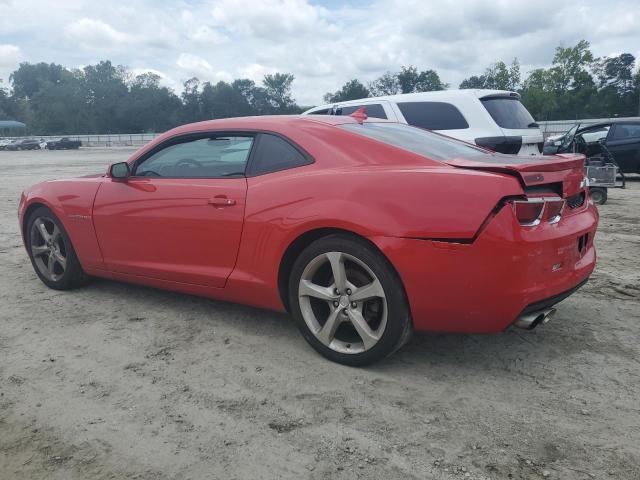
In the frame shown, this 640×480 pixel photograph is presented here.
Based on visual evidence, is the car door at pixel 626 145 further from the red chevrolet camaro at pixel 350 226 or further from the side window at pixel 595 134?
the red chevrolet camaro at pixel 350 226

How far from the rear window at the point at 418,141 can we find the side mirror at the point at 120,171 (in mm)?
1686

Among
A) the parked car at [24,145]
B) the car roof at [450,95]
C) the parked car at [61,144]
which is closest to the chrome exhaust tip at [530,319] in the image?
the car roof at [450,95]

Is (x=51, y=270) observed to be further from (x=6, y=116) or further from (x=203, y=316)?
(x=6, y=116)

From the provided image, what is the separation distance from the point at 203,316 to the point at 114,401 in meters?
1.22

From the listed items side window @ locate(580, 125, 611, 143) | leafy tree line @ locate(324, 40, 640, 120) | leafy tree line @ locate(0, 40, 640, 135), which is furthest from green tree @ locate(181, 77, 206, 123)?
side window @ locate(580, 125, 611, 143)

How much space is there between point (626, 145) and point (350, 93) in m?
75.6

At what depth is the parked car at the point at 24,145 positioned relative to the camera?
181 feet

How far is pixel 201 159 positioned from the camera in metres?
3.72

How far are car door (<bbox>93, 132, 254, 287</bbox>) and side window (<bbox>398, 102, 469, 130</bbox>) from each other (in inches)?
184

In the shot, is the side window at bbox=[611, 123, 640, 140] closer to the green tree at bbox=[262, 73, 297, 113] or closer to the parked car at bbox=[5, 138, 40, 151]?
the parked car at bbox=[5, 138, 40, 151]

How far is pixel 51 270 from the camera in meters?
4.59

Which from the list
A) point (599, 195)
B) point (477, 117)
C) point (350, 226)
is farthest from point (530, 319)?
point (599, 195)

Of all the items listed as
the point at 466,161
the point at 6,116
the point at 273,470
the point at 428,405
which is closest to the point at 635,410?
the point at 428,405

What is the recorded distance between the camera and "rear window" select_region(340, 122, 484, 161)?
308 cm
